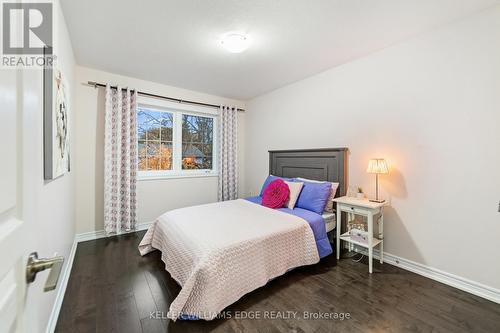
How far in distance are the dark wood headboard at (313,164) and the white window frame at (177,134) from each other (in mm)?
1263

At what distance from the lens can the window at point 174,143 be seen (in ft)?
11.8

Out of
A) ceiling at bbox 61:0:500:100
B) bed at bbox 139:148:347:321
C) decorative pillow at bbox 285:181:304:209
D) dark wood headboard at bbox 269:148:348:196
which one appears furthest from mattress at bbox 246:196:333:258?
ceiling at bbox 61:0:500:100

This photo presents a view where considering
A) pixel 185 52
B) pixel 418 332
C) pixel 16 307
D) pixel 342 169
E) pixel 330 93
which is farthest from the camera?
pixel 330 93

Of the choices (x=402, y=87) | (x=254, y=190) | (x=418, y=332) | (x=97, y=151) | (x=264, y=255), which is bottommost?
(x=418, y=332)

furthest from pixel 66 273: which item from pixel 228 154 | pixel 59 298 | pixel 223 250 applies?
pixel 228 154

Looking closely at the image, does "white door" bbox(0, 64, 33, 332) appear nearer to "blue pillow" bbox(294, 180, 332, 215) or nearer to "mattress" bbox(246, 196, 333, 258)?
"mattress" bbox(246, 196, 333, 258)

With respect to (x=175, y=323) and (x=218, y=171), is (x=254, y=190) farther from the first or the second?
(x=175, y=323)

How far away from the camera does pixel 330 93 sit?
3.01 meters

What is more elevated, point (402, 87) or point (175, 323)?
point (402, 87)

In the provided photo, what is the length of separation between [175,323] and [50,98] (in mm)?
1756

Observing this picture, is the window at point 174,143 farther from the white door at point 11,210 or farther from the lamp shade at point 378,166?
the white door at point 11,210

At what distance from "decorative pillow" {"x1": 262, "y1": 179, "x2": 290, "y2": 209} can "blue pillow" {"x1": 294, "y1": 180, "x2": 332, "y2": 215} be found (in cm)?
20

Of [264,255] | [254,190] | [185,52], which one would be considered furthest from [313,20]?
[254,190]

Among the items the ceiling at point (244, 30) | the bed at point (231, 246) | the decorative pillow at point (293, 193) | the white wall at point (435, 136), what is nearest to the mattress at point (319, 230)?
the bed at point (231, 246)
